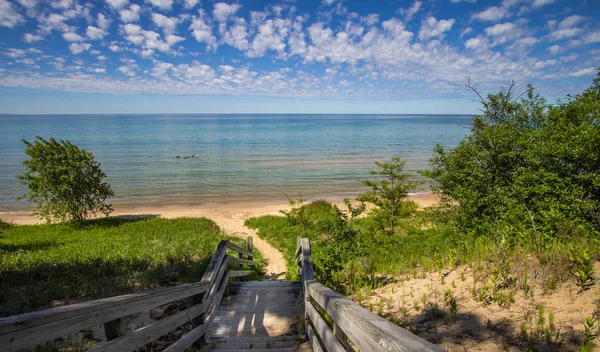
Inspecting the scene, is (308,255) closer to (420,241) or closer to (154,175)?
(420,241)

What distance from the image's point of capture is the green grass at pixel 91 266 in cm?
623

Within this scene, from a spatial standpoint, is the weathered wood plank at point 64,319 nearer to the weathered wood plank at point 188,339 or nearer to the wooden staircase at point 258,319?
the weathered wood plank at point 188,339

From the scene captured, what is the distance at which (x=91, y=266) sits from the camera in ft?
26.7

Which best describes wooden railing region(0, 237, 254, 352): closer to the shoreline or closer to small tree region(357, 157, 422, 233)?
small tree region(357, 157, 422, 233)

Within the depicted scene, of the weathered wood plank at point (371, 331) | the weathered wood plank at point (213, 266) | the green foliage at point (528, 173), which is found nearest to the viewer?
the weathered wood plank at point (371, 331)

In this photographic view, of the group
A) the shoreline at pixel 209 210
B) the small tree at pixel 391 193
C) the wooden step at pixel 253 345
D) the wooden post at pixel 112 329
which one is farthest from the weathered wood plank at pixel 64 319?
the shoreline at pixel 209 210

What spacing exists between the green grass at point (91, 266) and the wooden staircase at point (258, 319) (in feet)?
5.97

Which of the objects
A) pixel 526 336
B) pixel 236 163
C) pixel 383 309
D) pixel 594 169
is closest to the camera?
pixel 526 336

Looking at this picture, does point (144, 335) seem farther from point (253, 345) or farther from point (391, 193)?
point (391, 193)

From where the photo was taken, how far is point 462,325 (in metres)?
3.96

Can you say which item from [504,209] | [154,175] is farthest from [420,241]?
[154,175]

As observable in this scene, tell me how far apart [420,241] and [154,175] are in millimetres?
28130

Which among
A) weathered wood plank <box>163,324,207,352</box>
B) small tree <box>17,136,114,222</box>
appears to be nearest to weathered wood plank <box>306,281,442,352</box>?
weathered wood plank <box>163,324,207,352</box>

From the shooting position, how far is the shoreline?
19844mm
